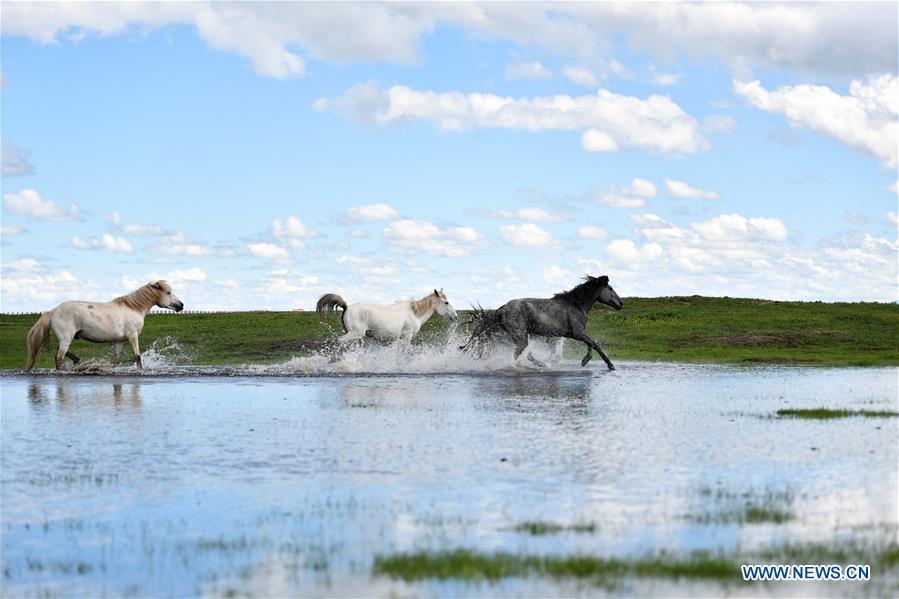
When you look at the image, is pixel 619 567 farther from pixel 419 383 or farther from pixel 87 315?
pixel 87 315

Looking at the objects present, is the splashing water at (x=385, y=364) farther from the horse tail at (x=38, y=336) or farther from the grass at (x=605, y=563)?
the grass at (x=605, y=563)

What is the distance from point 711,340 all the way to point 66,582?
101ft

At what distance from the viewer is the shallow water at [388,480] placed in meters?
7.55

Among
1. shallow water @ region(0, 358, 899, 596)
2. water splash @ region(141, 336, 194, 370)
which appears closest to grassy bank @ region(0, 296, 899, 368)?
water splash @ region(141, 336, 194, 370)

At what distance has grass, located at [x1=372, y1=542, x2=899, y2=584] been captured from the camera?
6941 millimetres

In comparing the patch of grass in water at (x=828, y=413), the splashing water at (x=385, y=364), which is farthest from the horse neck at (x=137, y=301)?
the patch of grass in water at (x=828, y=413)

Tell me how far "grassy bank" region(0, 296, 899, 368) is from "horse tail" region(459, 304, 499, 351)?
634cm

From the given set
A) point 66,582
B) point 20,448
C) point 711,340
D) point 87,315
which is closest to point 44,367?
point 87,315

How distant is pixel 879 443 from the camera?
42.1 ft

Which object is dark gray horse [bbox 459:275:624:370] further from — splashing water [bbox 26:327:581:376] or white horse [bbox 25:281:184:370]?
white horse [bbox 25:281:184:370]

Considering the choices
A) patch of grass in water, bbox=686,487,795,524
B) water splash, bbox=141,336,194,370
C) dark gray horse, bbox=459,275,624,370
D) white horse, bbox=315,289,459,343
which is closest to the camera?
patch of grass in water, bbox=686,487,795,524

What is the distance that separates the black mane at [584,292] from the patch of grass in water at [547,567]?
1962 cm

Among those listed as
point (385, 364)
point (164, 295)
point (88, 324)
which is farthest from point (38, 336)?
point (385, 364)

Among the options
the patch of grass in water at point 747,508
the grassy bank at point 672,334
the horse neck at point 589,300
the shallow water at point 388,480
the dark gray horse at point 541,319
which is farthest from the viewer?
the grassy bank at point 672,334
